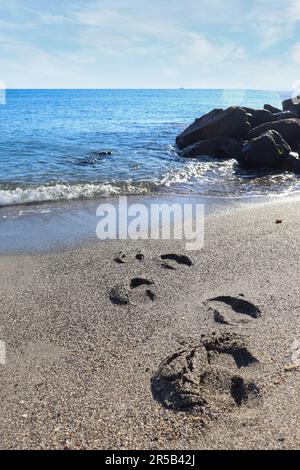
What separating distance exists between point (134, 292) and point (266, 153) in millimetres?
9997

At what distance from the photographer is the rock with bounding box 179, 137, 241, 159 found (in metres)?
15.8

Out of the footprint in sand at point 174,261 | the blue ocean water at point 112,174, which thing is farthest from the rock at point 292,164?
the footprint in sand at point 174,261

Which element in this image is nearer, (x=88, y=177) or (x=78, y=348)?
(x=78, y=348)

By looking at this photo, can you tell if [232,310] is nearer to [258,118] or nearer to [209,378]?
[209,378]

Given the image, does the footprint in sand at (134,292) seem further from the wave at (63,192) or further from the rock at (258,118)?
the rock at (258,118)

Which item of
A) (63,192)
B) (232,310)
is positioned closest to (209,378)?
(232,310)

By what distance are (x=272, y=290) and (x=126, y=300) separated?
1703mm

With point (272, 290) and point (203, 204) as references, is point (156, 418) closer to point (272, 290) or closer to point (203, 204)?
point (272, 290)

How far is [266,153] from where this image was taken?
527 inches

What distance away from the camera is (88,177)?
39.0ft

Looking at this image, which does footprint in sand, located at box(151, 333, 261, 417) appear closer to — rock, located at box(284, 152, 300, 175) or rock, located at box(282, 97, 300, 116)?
rock, located at box(284, 152, 300, 175)

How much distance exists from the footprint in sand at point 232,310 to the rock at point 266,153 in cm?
974
